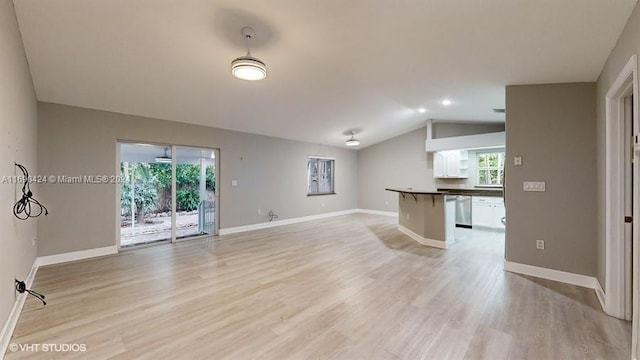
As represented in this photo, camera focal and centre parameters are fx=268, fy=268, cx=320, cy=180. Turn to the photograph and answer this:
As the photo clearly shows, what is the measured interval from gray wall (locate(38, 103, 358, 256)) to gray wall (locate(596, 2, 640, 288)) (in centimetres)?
591

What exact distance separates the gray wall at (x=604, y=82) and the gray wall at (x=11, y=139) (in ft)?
14.9

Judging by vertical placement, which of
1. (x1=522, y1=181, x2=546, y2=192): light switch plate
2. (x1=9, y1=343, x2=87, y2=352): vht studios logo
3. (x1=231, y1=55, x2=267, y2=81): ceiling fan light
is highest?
(x1=231, y1=55, x2=267, y2=81): ceiling fan light

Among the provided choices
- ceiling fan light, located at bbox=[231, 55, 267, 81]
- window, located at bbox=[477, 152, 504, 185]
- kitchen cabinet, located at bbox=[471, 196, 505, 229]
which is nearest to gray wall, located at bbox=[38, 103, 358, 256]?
ceiling fan light, located at bbox=[231, 55, 267, 81]

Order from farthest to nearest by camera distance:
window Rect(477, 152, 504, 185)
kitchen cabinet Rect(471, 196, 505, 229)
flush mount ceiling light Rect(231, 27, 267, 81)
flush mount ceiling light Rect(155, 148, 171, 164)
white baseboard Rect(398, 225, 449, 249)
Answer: window Rect(477, 152, 504, 185) → kitchen cabinet Rect(471, 196, 505, 229) → flush mount ceiling light Rect(155, 148, 171, 164) → white baseboard Rect(398, 225, 449, 249) → flush mount ceiling light Rect(231, 27, 267, 81)

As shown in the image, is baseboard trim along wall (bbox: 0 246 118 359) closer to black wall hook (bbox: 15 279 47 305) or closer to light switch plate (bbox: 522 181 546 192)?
black wall hook (bbox: 15 279 47 305)

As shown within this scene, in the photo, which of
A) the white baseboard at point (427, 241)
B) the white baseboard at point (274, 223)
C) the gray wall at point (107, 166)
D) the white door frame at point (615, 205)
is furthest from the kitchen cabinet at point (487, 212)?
the gray wall at point (107, 166)

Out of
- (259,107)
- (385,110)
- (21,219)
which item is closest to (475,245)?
(385,110)

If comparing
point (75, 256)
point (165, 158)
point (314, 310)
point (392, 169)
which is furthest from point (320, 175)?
point (314, 310)

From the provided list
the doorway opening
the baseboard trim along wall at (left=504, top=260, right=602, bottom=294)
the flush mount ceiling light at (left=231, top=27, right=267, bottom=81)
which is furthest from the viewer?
the baseboard trim along wall at (left=504, top=260, right=602, bottom=294)

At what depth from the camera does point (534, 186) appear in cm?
343

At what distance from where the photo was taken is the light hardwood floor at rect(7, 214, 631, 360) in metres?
1.98

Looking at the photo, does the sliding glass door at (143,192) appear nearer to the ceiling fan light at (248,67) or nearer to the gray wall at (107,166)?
the gray wall at (107,166)

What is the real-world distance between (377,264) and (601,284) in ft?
7.81

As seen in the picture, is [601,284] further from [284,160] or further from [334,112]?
[284,160]
